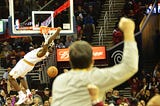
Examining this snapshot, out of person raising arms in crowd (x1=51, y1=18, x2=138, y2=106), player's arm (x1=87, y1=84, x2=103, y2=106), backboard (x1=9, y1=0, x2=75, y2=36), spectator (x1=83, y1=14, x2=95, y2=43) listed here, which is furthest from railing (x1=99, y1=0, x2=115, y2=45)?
player's arm (x1=87, y1=84, x2=103, y2=106)

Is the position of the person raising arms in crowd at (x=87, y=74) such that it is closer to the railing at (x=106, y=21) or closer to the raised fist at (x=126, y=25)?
the raised fist at (x=126, y=25)

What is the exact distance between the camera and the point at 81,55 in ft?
9.68

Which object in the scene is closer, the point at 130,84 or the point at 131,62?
the point at 131,62

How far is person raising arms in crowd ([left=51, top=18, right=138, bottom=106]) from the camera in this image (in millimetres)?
2885

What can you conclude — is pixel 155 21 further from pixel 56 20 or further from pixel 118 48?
pixel 56 20

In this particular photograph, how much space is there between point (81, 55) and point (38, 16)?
9593mm

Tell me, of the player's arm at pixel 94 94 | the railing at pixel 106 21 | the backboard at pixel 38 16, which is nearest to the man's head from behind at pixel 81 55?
the player's arm at pixel 94 94

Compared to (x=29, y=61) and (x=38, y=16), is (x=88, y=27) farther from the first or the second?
(x=29, y=61)

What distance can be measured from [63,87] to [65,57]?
12.9 m

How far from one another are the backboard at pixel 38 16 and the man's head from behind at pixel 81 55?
28.7 feet

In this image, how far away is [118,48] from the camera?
1652cm

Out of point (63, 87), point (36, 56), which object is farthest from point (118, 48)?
point (63, 87)

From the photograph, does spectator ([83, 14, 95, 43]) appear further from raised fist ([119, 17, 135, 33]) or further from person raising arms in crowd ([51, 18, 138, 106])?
raised fist ([119, 17, 135, 33])

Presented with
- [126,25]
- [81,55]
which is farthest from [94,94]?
[126,25]
